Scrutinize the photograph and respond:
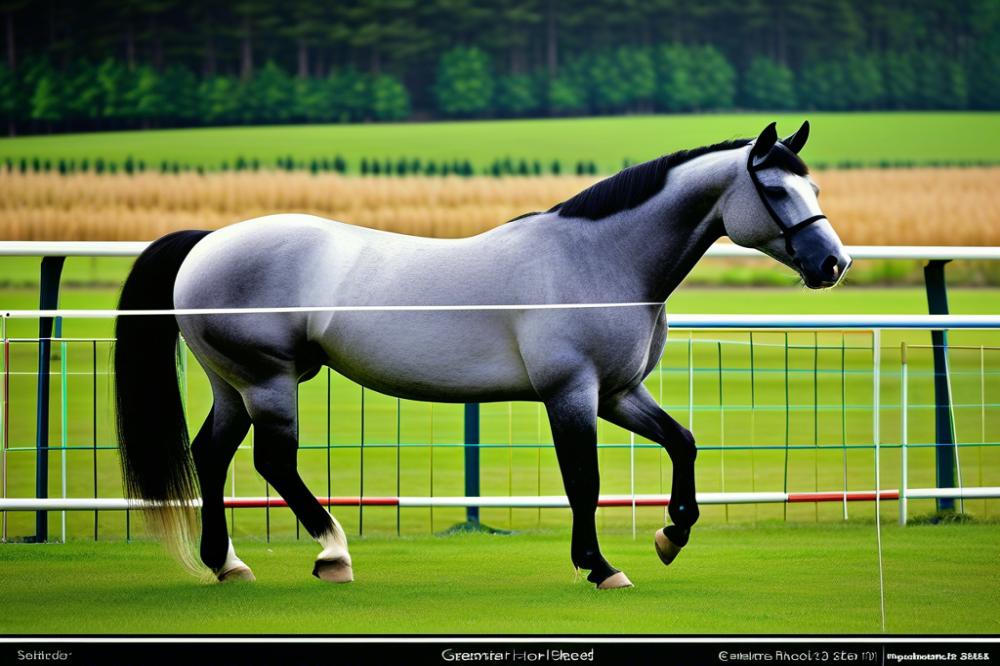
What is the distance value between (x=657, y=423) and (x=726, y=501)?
1.23 m

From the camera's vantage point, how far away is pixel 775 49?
992 inches

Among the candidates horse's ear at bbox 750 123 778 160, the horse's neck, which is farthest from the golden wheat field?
horse's ear at bbox 750 123 778 160

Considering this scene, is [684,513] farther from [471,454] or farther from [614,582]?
[471,454]

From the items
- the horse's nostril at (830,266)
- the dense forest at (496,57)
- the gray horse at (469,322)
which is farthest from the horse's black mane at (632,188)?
the dense forest at (496,57)

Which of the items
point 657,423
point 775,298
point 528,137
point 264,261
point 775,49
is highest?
point 775,49

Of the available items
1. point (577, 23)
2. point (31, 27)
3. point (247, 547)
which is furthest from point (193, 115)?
point (247, 547)

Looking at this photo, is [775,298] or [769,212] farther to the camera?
[775,298]

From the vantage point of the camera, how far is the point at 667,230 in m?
4.24

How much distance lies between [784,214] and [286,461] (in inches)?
68.6

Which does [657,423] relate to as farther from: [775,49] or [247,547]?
[775,49]

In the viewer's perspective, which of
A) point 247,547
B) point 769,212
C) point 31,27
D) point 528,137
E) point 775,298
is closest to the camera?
point 769,212

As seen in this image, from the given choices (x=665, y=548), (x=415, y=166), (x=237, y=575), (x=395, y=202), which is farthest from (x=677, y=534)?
(x=415, y=166)

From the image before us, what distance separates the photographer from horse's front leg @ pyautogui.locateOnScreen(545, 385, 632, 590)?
13.6 ft
